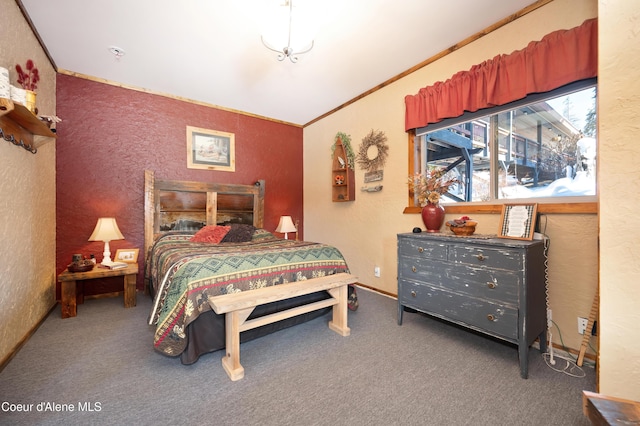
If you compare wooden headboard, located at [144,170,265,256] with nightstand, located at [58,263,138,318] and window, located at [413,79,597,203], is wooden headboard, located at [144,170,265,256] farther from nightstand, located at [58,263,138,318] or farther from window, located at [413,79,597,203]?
window, located at [413,79,597,203]

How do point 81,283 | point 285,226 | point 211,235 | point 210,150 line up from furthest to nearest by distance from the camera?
point 285,226 → point 210,150 → point 211,235 → point 81,283

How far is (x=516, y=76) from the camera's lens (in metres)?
2.09

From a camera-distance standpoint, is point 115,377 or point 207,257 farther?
point 207,257

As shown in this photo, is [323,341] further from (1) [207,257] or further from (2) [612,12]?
(2) [612,12]

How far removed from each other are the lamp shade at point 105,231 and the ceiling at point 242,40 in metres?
1.76

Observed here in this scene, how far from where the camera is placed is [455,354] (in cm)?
191

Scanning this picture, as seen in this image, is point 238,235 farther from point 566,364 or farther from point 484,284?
point 566,364

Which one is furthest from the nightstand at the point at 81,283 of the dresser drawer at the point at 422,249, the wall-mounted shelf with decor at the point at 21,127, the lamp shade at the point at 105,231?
the dresser drawer at the point at 422,249

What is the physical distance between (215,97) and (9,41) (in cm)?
200

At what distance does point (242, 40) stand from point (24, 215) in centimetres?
238

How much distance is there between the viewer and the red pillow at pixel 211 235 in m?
3.14

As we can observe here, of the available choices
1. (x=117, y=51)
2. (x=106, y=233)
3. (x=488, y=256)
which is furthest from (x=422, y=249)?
(x=117, y=51)

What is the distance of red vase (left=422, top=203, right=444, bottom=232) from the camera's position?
2.47 m

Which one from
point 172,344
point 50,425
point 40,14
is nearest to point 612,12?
point 172,344
